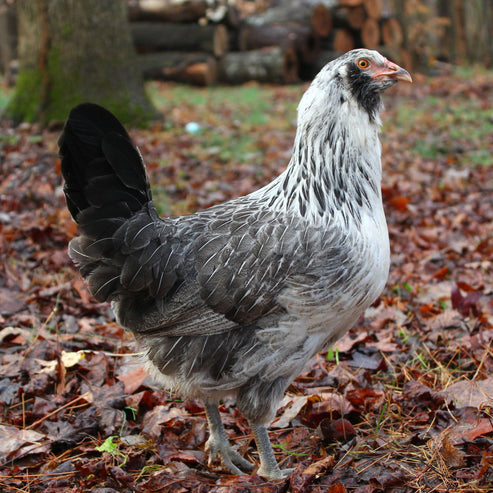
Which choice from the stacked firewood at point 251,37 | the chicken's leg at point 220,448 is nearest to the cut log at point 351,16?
the stacked firewood at point 251,37

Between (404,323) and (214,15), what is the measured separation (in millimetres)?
14125

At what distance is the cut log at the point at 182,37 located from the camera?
15.8 meters

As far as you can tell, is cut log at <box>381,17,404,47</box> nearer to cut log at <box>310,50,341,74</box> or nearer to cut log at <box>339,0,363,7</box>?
cut log at <box>339,0,363,7</box>

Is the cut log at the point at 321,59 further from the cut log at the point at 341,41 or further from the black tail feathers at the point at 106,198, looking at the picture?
the black tail feathers at the point at 106,198

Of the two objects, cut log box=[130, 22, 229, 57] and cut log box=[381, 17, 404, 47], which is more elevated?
cut log box=[130, 22, 229, 57]

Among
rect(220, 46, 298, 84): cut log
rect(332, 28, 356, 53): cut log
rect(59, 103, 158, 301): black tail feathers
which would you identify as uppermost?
rect(332, 28, 356, 53): cut log

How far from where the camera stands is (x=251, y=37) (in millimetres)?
15938

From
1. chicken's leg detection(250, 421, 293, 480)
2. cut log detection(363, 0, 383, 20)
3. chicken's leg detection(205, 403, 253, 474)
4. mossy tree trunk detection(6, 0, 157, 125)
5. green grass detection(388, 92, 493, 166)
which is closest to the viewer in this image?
chicken's leg detection(250, 421, 293, 480)

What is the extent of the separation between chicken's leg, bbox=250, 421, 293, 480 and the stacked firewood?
13.6 metres

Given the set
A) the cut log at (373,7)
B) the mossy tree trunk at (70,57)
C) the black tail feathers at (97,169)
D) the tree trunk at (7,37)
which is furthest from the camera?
the tree trunk at (7,37)

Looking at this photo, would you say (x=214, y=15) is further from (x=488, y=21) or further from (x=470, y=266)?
(x=470, y=266)

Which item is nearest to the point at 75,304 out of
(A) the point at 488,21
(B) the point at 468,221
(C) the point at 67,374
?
(C) the point at 67,374

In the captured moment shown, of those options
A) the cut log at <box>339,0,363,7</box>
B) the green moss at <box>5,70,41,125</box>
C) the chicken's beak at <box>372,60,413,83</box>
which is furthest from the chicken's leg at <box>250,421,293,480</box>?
the cut log at <box>339,0,363,7</box>

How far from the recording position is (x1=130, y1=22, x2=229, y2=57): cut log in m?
15.8
